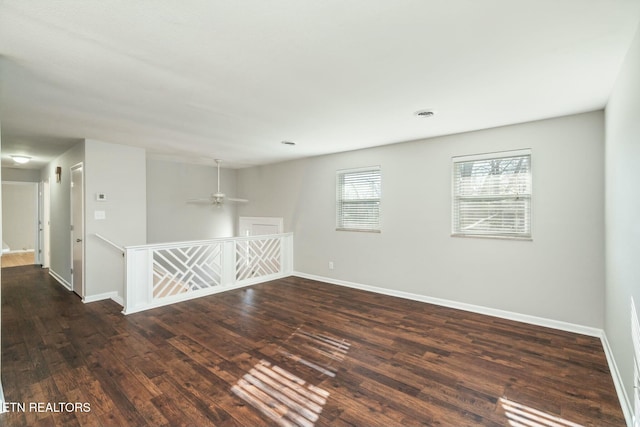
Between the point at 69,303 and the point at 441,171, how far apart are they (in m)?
5.69

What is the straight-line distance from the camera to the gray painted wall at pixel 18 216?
9.09m

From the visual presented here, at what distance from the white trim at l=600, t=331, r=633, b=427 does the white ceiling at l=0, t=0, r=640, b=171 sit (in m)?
2.34

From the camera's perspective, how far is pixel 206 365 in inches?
102

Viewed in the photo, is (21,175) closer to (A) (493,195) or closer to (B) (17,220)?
(B) (17,220)

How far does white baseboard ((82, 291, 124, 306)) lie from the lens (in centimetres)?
439

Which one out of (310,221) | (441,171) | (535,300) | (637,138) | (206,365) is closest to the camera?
(637,138)

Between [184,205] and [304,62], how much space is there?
18.4 feet

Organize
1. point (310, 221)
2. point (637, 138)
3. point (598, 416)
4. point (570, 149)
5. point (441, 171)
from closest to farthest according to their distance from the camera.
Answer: point (637, 138) → point (598, 416) → point (570, 149) → point (441, 171) → point (310, 221)

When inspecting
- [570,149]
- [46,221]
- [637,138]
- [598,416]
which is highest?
[570,149]

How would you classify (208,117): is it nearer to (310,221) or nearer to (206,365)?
(206,365)

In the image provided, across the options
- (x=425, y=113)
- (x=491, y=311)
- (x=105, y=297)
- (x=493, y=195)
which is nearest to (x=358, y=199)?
(x=493, y=195)

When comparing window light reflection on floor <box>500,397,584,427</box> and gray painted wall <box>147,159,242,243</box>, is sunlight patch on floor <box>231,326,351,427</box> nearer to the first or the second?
window light reflection on floor <box>500,397,584,427</box>

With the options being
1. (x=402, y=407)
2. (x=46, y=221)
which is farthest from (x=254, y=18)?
(x=46, y=221)

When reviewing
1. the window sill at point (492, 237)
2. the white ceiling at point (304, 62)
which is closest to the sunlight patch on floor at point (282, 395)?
the white ceiling at point (304, 62)
